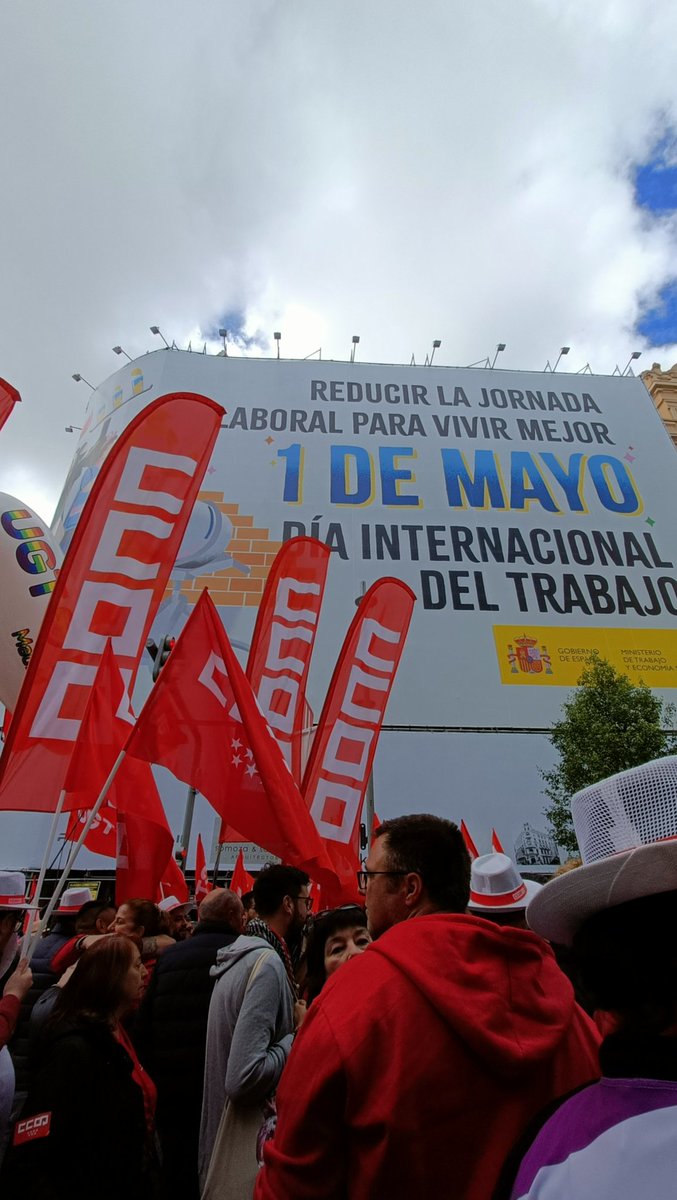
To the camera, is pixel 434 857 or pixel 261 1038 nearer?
pixel 434 857

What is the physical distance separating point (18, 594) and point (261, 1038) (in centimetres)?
445

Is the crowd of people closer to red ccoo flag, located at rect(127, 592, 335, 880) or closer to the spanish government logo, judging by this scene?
red ccoo flag, located at rect(127, 592, 335, 880)

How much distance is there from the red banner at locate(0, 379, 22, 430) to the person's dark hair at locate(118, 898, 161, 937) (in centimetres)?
288

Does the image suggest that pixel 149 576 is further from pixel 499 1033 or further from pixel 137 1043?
pixel 499 1033

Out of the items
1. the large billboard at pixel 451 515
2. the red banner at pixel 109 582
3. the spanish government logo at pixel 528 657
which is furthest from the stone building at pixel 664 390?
the red banner at pixel 109 582

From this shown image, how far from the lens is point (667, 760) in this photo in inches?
38.5

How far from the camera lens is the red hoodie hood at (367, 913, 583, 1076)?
109 cm

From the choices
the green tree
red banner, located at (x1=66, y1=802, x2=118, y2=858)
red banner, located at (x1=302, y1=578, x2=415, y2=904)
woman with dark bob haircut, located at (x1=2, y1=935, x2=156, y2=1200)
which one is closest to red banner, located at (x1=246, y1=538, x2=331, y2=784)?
red banner, located at (x1=302, y1=578, x2=415, y2=904)

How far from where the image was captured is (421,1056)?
1.09 m

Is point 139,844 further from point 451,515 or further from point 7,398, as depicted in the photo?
point 451,515

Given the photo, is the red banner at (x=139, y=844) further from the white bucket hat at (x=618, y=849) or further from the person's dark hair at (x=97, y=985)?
the white bucket hat at (x=618, y=849)

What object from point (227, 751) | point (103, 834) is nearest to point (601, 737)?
point (103, 834)

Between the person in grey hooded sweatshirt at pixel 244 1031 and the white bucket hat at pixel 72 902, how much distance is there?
6.26ft

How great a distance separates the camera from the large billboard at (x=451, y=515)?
17734mm
